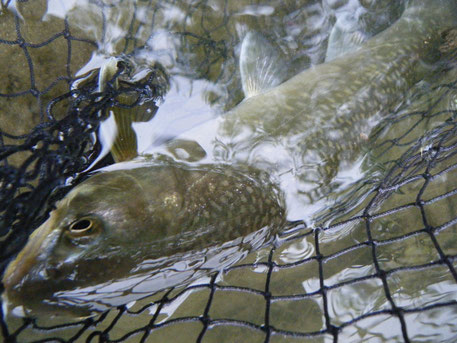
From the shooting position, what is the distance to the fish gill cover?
278 cm

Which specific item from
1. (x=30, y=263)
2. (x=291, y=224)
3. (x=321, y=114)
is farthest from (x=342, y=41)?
(x=30, y=263)

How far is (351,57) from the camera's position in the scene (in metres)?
3.61

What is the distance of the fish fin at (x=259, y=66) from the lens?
3.46 meters

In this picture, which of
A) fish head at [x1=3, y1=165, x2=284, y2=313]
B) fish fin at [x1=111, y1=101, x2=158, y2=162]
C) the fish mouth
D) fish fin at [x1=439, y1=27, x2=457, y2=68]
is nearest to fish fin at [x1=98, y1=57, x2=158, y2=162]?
fish fin at [x1=111, y1=101, x2=158, y2=162]

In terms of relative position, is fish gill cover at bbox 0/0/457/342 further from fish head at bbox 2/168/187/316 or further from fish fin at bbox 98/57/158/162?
fish head at bbox 2/168/187/316

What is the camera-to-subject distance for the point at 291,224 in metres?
2.94

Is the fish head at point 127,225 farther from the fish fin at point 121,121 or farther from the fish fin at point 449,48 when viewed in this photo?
the fish fin at point 449,48

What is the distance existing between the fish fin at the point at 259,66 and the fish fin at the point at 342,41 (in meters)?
0.51

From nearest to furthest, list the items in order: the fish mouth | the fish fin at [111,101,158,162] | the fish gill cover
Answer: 1. the fish mouth
2. the fish fin at [111,101,158,162]
3. the fish gill cover

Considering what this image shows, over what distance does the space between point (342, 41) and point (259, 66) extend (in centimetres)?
92

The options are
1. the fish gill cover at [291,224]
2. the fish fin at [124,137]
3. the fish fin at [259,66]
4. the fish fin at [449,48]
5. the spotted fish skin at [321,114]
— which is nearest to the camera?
the fish fin at [124,137]

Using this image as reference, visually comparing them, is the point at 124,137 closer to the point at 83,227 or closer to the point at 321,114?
the point at 83,227

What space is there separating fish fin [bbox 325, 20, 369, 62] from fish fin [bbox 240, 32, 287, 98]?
0.51 metres

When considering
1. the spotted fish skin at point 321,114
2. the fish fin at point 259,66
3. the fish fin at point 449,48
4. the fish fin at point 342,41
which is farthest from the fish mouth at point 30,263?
the fish fin at point 449,48
